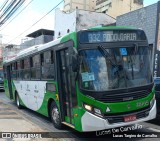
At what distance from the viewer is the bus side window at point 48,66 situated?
9.61 metres

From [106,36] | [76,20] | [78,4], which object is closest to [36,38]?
[76,20]

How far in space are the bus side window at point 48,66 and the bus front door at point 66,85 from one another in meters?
0.56

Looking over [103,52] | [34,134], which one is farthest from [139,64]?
[34,134]

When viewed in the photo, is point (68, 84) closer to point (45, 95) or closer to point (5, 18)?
point (45, 95)

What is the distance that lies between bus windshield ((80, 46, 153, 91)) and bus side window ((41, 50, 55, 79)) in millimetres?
2324

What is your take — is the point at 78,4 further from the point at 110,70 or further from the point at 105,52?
the point at 110,70

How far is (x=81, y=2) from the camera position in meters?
89.3

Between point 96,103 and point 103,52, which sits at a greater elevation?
point 103,52

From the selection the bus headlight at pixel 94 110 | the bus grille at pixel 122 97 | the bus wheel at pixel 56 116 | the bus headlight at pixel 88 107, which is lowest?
the bus wheel at pixel 56 116

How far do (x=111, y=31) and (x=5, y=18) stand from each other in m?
10.1

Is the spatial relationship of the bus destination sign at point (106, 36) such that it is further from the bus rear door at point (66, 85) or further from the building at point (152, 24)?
the building at point (152, 24)

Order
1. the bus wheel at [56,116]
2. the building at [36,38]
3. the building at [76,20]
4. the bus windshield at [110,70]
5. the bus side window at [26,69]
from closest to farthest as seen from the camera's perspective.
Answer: the bus windshield at [110,70] < the bus wheel at [56,116] < the bus side window at [26,69] < the building at [76,20] < the building at [36,38]

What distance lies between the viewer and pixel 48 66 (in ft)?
32.7

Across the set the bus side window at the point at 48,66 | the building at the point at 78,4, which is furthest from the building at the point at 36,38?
the building at the point at 78,4
